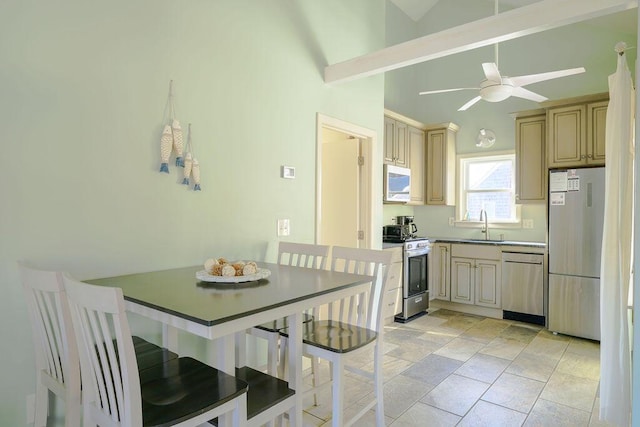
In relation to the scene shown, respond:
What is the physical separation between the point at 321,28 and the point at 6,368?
3041 mm

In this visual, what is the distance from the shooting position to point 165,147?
207 centimetres

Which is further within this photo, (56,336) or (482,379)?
(482,379)

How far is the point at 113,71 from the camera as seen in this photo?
6.25 ft

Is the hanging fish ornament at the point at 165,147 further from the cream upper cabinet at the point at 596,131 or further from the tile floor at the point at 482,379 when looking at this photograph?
the cream upper cabinet at the point at 596,131

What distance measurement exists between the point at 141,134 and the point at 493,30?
2.13 meters

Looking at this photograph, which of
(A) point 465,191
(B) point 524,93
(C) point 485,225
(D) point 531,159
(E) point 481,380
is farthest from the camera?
(A) point 465,191

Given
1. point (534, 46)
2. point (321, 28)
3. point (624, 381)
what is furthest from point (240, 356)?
point (534, 46)

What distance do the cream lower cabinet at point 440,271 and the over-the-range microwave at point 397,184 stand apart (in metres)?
0.79

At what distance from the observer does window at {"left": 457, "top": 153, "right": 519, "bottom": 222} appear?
493cm

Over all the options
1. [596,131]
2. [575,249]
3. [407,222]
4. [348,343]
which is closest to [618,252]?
[348,343]

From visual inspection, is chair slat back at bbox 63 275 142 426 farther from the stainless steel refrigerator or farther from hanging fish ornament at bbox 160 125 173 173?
the stainless steel refrigerator

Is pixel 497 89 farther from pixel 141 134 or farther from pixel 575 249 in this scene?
pixel 141 134

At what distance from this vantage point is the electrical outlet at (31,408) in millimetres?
1686

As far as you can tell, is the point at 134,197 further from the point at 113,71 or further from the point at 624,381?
the point at 624,381
